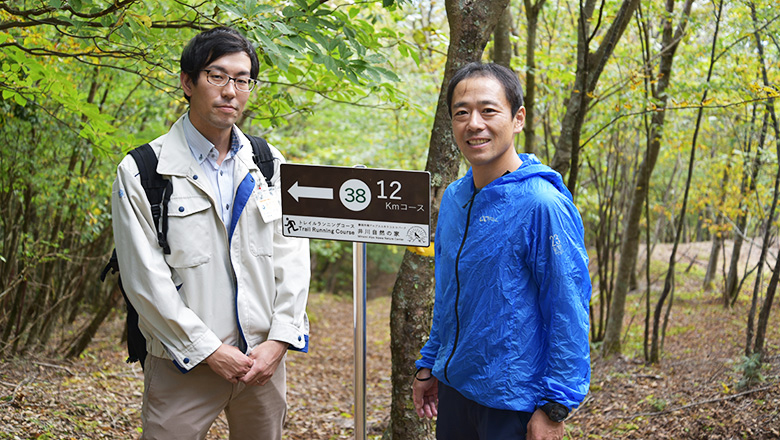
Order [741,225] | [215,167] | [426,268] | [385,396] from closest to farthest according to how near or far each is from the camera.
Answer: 1. [215,167]
2. [426,268]
3. [385,396]
4. [741,225]

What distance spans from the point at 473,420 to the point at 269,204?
1128mm

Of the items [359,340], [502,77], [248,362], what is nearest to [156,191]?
[248,362]

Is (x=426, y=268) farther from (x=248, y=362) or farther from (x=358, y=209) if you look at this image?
(x=248, y=362)

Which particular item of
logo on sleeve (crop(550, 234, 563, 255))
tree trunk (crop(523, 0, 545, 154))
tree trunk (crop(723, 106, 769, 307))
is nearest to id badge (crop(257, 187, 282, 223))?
logo on sleeve (crop(550, 234, 563, 255))

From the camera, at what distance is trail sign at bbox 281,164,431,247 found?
7.33ft

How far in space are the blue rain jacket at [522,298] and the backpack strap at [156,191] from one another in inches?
41.5

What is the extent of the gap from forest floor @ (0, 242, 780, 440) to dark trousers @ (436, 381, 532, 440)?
270cm

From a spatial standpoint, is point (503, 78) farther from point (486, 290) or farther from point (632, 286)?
point (632, 286)

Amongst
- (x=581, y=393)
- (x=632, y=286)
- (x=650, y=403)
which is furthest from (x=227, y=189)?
(x=632, y=286)

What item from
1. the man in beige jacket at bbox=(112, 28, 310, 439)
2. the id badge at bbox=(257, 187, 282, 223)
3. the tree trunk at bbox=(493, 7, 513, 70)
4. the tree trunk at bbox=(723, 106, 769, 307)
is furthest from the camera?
the tree trunk at bbox=(723, 106, 769, 307)

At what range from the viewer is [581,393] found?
5.74 ft


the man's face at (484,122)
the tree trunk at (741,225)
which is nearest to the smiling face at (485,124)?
the man's face at (484,122)

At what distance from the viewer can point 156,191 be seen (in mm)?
2154

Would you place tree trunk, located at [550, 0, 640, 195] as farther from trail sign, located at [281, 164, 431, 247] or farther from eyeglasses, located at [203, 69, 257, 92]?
→ eyeglasses, located at [203, 69, 257, 92]
